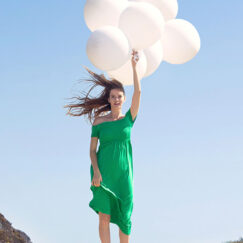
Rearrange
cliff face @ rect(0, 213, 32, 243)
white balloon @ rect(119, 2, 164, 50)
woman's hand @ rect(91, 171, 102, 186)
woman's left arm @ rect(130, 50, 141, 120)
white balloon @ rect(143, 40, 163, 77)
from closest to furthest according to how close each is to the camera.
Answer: white balloon @ rect(119, 2, 164, 50), woman's hand @ rect(91, 171, 102, 186), woman's left arm @ rect(130, 50, 141, 120), white balloon @ rect(143, 40, 163, 77), cliff face @ rect(0, 213, 32, 243)

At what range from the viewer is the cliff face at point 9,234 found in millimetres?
10067

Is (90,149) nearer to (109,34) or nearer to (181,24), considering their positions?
(109,34)

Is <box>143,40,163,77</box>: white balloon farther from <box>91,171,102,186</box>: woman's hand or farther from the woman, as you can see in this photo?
<box>91,171,102,186</box>: woman's hand

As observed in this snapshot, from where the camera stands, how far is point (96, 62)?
319 inches

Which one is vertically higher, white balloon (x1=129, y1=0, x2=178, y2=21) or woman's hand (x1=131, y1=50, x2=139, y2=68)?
white balloon (x1=129, y1=0, x2=178, y2=21)

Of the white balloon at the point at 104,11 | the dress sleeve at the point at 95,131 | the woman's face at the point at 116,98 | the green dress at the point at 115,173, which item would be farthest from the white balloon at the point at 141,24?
the dress sleeve at the point at 95,131

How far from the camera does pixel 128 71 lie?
28.0 feet

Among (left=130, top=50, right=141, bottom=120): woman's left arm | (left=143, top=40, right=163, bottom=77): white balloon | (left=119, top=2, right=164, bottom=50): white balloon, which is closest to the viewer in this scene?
(left=119, top=2, right=164, bottom=50): white balloon

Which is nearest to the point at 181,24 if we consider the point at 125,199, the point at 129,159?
the point at 129,159

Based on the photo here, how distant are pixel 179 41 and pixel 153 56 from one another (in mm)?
418

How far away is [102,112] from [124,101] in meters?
0.44

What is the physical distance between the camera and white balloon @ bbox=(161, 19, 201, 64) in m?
8.65

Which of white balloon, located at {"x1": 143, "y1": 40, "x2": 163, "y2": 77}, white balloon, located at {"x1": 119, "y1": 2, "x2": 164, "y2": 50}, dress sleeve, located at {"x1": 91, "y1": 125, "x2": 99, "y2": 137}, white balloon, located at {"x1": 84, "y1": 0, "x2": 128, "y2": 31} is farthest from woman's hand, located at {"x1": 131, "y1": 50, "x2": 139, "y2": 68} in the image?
dress sleeve, located at {"x1": 91, "y1": 125, "x2": 99, "y2": 137}

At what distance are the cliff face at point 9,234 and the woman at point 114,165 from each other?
7.56 feet
